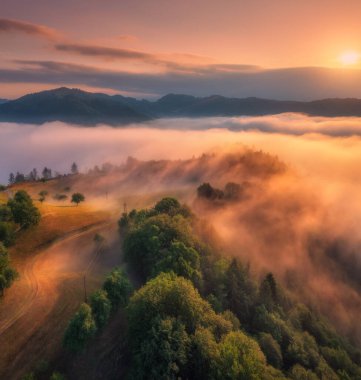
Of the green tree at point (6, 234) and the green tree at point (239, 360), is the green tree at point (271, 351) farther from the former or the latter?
the green tree at point (6, 234)

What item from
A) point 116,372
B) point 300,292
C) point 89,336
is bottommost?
point 300,292

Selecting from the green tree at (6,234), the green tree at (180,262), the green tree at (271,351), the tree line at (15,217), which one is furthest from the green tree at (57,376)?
the green tree at (6,234)

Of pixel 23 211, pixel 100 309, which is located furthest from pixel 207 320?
pixel 23 211

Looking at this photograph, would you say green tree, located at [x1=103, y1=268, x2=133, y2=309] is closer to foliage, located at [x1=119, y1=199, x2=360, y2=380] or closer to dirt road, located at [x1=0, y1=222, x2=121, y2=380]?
foliage, located at [x1=119, y1=199, x2=360, y2=380]

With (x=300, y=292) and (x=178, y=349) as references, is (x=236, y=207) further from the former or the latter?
(x=178, y=349)

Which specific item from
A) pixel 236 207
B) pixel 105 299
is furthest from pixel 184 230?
pixel 236 207

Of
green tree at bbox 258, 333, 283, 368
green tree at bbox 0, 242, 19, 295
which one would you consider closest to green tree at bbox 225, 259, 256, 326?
green tree at bbox 258, 333, 283, 368

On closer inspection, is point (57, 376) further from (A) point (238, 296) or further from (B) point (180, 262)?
(A) point (238, 296)
